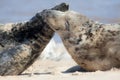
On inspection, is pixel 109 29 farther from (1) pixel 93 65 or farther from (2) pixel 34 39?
(2) pixel 34 39

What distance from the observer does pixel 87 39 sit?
9.00 meters

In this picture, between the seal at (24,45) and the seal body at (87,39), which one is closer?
the seal body at (87,39)

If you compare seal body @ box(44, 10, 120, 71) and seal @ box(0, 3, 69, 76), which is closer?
seal body @ box(44, 10, 120, 71)

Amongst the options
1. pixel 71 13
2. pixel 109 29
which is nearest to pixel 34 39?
pixel 71 13

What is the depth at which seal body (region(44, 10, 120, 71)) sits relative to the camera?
8.74m

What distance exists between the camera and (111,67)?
8.70 metres

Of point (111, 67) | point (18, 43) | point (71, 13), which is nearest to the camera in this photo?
point (111, 67)

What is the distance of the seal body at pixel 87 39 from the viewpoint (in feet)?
28.7

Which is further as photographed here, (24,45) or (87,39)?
(24,45)

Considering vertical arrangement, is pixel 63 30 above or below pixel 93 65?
above

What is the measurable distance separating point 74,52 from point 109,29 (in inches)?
32.6

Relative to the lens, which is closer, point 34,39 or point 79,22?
point 79,22

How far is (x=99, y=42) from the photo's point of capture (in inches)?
349

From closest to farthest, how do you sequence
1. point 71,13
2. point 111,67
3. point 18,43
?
point 111,67, point 71,13, point 18,43
